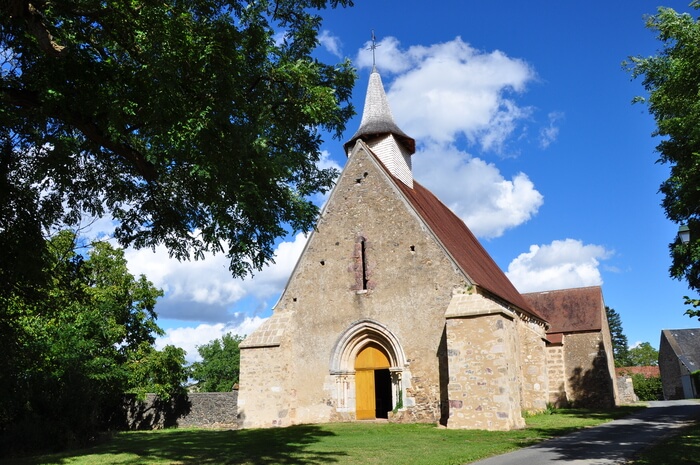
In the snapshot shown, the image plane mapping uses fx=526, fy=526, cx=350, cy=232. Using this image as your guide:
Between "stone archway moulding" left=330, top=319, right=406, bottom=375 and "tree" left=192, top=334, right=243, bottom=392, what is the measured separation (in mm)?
44230

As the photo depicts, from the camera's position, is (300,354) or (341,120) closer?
(341,120)

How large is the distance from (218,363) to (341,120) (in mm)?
55723

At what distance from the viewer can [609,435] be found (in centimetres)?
1308

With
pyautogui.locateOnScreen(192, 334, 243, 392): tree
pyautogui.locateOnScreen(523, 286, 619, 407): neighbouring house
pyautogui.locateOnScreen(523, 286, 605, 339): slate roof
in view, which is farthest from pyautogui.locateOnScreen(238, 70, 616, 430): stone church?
pyautogui.locateOnScreen(192, 334, 243, 392): tree

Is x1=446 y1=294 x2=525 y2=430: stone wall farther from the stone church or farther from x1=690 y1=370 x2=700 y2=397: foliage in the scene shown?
x1=690 y1=370 x2=700 y2=397: foliage

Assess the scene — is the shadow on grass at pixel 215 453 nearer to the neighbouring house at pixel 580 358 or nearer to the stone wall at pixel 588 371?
the neighbouring house at pixel 580 358

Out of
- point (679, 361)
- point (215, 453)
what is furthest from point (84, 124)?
point (679, 361)

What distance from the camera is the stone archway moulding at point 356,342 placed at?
18.0 meters

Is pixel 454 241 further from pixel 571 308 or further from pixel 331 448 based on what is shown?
pixel 571 308

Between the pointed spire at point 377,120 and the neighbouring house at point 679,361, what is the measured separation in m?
38.8

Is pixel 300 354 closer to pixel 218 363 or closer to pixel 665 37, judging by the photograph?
pixel 665 37

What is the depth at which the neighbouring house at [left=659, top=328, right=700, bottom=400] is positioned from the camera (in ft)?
158

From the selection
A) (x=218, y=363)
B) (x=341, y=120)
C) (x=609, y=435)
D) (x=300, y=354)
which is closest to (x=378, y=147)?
(x=300, y=354)

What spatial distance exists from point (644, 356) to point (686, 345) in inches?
1521
